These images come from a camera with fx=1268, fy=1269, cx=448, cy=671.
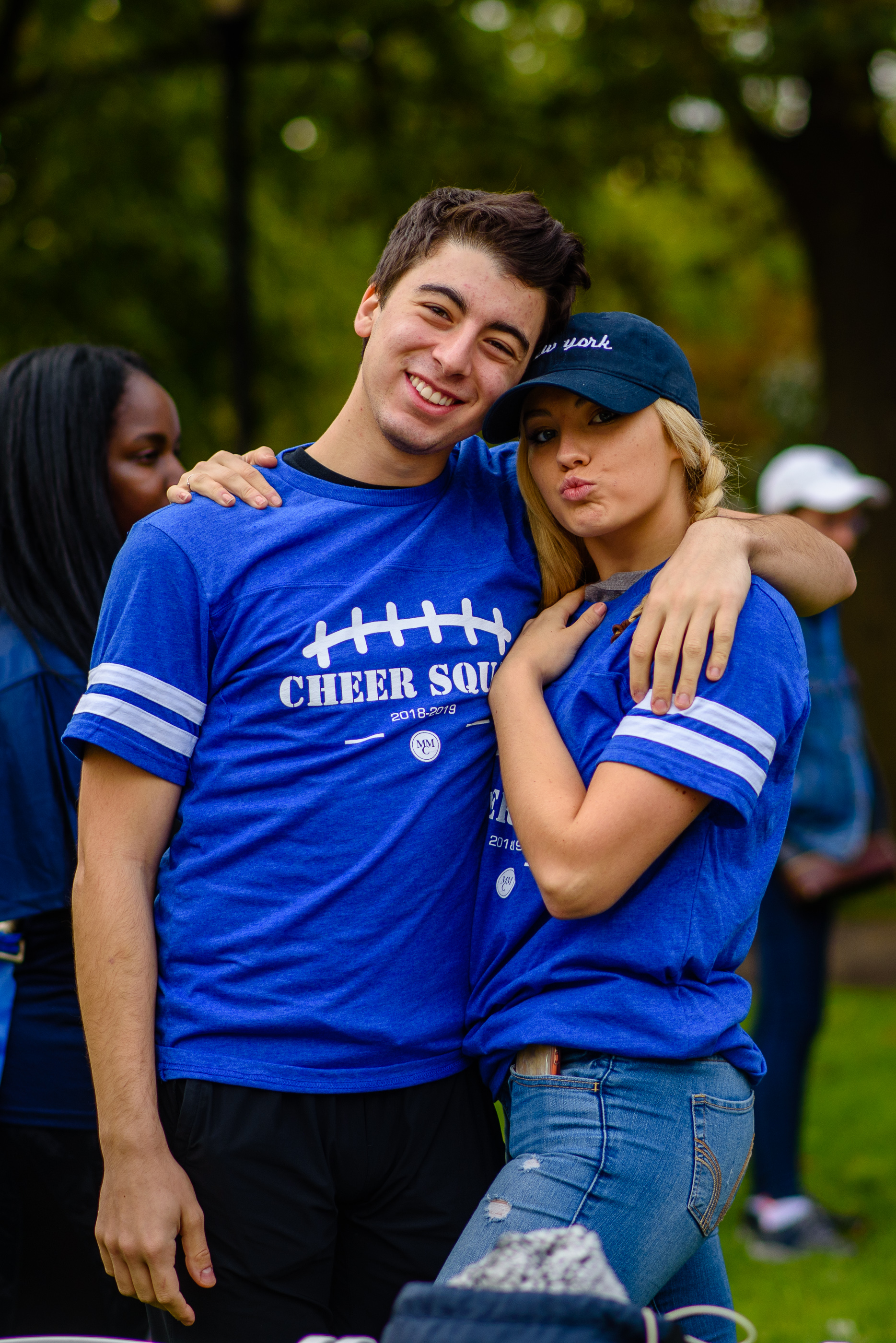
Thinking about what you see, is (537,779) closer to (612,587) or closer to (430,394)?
(612,587)

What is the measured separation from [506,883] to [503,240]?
1.15 meters

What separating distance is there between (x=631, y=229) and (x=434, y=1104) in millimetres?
13642

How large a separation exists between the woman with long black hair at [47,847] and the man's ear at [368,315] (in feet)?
2.06

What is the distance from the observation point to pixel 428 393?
227 centimetres

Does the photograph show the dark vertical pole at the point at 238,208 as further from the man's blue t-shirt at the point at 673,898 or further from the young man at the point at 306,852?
the man's blue t-shirt at the point at 673,898

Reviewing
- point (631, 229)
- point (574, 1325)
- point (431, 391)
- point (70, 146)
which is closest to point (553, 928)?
point (574, 1325)

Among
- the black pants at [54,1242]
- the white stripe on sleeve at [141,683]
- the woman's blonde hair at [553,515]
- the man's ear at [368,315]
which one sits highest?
the man's ear at [368,315]

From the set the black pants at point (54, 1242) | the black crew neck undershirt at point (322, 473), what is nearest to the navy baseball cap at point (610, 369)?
the black crew neck undershirt at point (322, 473)

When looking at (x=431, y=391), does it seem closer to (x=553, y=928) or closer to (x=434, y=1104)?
(x=553, y=928)

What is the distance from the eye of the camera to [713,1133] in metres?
1.96

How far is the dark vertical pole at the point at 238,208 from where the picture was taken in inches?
308

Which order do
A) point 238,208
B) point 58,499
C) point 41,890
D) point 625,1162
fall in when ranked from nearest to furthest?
point 625,1162, point 41,890, point 58,499, point 238,208

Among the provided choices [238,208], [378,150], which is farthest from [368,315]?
[378,150]

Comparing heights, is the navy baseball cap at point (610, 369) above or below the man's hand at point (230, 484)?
above
